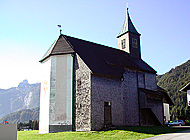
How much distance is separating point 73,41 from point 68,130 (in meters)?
10.9

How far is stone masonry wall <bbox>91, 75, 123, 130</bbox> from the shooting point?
73.3ft

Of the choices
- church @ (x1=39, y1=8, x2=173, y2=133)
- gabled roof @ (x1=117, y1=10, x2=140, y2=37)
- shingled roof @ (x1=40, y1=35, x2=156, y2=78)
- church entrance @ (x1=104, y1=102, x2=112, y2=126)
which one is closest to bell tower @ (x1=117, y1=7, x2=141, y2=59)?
gabled roof @ (x1=117, y1=10, x2=140, y2=37)

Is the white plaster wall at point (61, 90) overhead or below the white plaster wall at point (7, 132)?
overhead

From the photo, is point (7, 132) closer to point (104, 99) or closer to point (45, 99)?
point (104, 99)

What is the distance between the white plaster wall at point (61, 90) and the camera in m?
23.1

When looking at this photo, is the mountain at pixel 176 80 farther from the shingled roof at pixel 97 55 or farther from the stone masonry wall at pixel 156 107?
the shingled roof at pixel 97 55

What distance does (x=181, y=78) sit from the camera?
110875mm

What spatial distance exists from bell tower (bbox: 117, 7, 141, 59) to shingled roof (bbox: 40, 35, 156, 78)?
2.46 m

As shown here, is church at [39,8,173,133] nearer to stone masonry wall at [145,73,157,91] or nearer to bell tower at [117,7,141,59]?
stone masonry wall at [145,73,157,91]

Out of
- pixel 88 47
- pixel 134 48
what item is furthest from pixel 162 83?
pixel 88 47

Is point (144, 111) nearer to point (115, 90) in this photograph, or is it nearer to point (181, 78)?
point (115, 90)

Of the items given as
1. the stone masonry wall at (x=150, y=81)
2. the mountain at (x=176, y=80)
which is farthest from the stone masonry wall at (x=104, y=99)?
the mountain at (x=176, y=80)

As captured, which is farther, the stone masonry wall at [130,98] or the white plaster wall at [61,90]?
the stone masonry wall at [130,98]

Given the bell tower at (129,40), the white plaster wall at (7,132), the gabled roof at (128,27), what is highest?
the gabled roof at (128,27)
